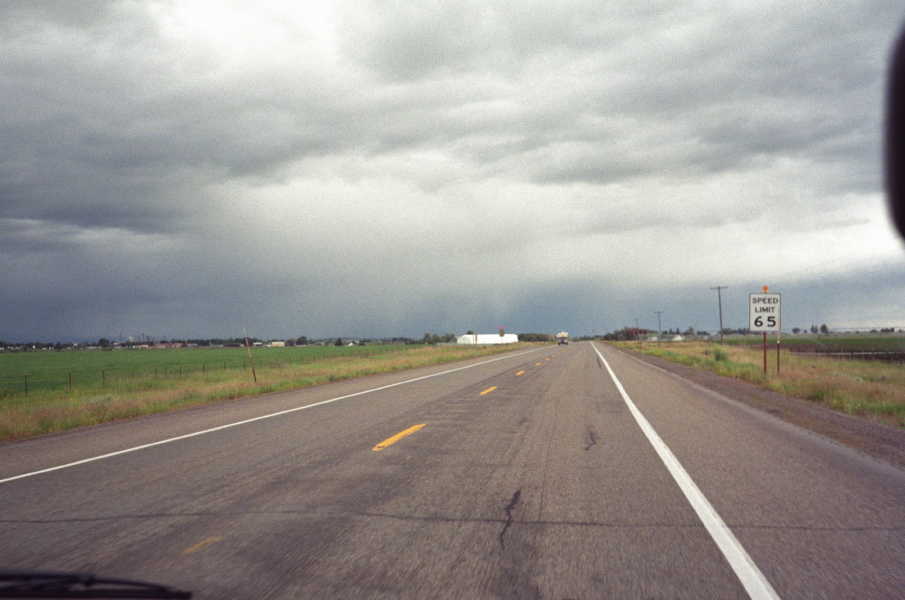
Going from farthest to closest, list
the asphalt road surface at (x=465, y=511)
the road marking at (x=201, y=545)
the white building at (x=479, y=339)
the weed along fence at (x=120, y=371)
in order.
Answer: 1. the white building at (x=479, y=339)
2. the weed along fence at (x=120, y=371)
3. the road marking at (x=201, y=545)
4. the asphalt road surface at (x=465, y=511)

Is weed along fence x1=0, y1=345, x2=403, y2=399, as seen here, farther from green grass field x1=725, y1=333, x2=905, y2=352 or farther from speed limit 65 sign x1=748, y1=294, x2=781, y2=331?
green grass field x1=725, y1=333, x2=905, y2=352

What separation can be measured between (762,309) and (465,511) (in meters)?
22.2

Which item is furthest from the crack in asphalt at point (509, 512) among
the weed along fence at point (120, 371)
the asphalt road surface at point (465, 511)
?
the weed along fence at point (120, 371)

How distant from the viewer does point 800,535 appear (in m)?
5.02

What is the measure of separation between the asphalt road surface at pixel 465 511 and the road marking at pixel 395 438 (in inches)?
2.6

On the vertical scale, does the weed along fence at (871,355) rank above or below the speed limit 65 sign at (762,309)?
below

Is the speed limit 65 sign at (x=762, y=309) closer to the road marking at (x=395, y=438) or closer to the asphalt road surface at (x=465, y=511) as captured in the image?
the asphalt road surface at (x=465, y=511)

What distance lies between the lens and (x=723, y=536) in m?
4.95

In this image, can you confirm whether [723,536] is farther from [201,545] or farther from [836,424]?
[836,424]

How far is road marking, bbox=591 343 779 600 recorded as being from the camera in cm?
393

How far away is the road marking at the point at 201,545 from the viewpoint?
459cm

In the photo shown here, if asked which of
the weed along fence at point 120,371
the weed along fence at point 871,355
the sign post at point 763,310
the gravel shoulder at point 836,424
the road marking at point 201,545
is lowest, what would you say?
the weed along fence at point 120,371

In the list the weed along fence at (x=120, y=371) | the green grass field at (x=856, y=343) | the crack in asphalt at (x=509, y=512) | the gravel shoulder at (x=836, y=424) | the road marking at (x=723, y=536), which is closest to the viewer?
the road marking at (x=723, y=536)

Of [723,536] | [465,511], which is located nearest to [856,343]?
[723,536]
